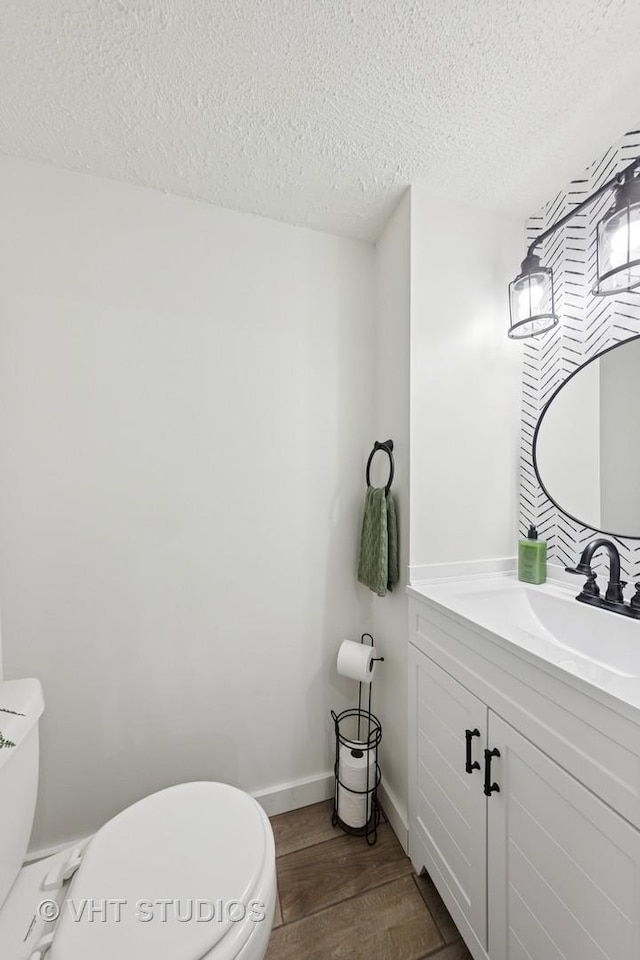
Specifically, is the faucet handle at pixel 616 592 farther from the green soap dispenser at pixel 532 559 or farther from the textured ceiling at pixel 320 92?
the textured ceiling at pixel 320 92

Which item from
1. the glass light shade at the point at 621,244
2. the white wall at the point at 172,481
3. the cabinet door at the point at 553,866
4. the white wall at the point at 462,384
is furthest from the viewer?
the white wall at the point at 462,384

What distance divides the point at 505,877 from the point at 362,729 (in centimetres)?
79

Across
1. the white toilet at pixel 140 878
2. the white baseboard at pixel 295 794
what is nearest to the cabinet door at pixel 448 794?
the white baseboard at pixel 295 794

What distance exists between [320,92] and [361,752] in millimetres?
2111

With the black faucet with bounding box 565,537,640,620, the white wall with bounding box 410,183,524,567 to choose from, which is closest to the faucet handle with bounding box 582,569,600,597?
the black faucet with bounding box 565,537,640,620

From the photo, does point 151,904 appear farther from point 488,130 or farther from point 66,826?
point 488,130

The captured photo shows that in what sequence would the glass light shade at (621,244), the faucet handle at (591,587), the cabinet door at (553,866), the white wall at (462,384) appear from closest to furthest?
the cabinet door at (553,866) < the glass light shade at (621,244) < the faucet handle at (591,587) < the white wall at (462,384)

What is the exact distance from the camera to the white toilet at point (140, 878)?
0.71 metres

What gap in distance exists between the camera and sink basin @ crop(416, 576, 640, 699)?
2.72 ft

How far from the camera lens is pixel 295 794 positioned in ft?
5.04

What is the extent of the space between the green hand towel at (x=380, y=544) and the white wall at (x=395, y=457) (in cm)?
3

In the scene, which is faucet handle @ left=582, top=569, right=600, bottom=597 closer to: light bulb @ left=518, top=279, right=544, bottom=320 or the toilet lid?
light bulb @ left=518, top=279, right=544, bottom=320

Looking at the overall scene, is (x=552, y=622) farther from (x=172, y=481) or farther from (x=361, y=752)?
(x=172, y=481)

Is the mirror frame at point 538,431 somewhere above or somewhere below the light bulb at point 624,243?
below
